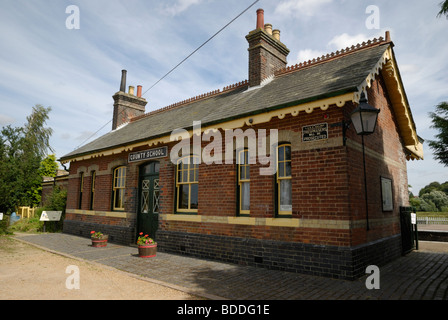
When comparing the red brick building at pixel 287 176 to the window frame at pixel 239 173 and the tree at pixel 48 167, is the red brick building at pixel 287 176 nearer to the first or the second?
the window frame at pixel 239 173

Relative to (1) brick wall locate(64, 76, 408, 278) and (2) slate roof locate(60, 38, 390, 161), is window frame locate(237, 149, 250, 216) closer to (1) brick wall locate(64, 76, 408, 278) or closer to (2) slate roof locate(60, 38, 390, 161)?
(1) brick wall locate(64, 76, 408, 278)

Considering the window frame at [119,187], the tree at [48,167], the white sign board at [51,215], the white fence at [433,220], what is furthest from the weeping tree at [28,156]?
the white fence at [433,220]

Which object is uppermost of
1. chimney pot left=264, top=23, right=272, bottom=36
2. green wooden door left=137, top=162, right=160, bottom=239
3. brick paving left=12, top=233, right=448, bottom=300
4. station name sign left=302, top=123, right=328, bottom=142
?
chimney pot left=264, top=23, right=272, bottom=36

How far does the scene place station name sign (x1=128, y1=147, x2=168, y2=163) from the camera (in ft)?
33.6

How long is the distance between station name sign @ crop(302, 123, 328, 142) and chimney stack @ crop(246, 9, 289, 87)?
453cm

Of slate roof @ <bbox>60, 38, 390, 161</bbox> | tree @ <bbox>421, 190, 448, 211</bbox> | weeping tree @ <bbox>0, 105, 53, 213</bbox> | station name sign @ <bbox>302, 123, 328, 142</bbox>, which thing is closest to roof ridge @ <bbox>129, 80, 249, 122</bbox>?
slate roof @ <bbox>60, 38, 390, 161</bbox>

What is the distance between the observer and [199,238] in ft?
28.3

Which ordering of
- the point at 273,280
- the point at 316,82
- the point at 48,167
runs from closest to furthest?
1. the point at 273,280
2. the point at 316,82
3. the point at 48,167

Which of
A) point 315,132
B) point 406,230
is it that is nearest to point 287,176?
point 315,132

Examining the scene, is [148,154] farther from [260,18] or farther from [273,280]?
[260,18]

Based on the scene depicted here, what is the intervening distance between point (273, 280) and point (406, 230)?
630 cm

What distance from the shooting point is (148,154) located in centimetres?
1084

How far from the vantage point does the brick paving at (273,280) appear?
5.03 meters

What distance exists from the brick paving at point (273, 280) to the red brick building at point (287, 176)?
0.47 meters
